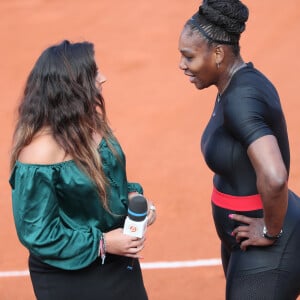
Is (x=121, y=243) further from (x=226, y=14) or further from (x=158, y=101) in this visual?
(x=158, y=101)

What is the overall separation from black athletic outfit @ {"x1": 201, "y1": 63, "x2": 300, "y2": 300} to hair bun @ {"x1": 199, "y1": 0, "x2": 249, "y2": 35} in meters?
0.21

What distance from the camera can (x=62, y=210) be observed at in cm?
328

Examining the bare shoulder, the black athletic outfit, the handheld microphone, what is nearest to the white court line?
the black athletic outfit

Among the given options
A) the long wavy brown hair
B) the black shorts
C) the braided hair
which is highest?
the braided hair

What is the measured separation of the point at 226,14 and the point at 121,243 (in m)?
1.21

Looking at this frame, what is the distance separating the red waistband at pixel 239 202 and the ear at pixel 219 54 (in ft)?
2.16

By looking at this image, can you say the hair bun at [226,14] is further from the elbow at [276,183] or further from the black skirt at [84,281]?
the black skirt at [84,281]

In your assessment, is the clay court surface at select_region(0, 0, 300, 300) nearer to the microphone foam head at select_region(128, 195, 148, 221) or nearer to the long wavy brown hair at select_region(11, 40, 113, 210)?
the microphone foam head at select_region(128, 195, 148, 221)

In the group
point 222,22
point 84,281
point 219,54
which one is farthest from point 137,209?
point 222,22

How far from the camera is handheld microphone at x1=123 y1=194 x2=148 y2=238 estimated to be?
317 cm

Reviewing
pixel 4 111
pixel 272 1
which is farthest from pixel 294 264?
pixel 272 1

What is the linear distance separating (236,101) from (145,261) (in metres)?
2.79

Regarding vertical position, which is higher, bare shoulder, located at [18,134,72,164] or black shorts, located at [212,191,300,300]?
bare shoulder, located at [18,134,72,164]

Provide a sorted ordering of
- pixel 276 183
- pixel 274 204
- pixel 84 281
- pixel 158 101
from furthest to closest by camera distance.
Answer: pixel 158 101 → pixel 84 281 → pixel 274 204 → pixel 276 183
